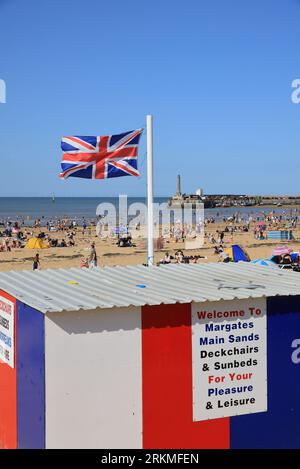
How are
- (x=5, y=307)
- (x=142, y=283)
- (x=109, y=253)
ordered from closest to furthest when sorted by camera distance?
1. (x=5, y=307)
2. (x=142, y=283)
3. (x=109, y=253)

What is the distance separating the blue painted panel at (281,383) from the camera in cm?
570

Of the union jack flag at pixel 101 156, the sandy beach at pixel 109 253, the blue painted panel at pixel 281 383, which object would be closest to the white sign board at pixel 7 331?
the blue painted panel at pixel 281 383

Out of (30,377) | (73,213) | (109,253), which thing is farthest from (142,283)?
(73,213)

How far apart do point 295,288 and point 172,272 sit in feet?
6.08

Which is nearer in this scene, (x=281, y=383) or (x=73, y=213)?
(x=281, y=383)

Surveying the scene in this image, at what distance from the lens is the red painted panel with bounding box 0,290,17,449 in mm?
5598

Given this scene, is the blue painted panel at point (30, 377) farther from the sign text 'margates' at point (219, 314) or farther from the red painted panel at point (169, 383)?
the sign text 'margates' at point (219, 314)

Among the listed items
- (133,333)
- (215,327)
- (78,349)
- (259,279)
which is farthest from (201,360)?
(259,279)

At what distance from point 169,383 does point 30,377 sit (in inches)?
48.5

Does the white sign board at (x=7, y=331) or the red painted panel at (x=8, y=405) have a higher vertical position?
the white sign board at (x=7, y=331)

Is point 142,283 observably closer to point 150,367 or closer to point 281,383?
point 150,367

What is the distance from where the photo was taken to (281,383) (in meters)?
5.75

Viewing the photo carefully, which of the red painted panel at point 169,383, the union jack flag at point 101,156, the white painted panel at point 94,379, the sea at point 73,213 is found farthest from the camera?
the sea at point 73,213
